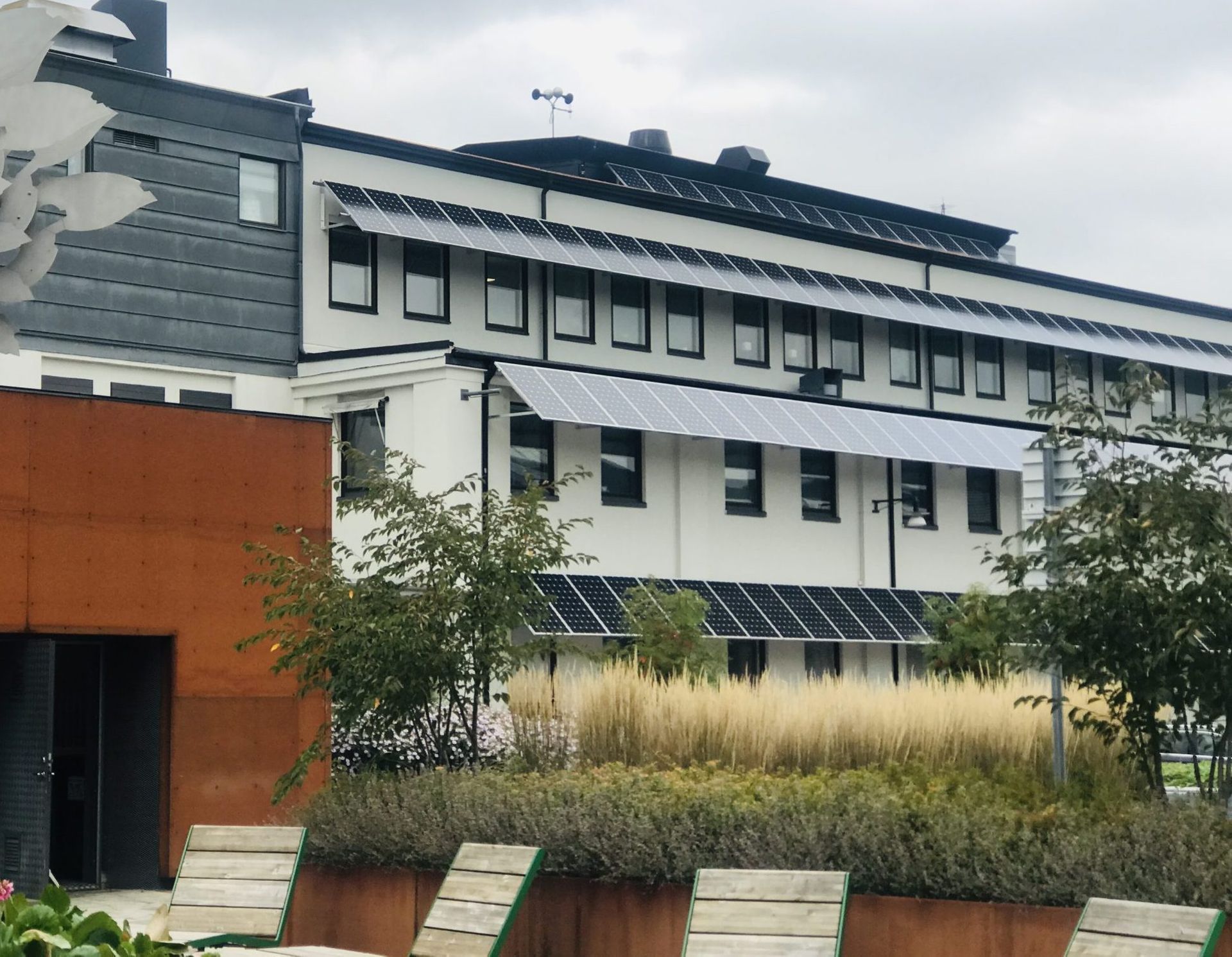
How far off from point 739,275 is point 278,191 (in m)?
9.81

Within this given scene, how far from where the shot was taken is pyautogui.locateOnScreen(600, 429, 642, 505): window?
30.5 meters

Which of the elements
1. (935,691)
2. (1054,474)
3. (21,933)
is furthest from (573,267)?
(21,933)

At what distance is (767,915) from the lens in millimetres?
9719

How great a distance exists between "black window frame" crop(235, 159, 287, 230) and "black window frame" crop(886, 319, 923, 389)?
46.6 ft

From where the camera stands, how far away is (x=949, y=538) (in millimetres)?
35688

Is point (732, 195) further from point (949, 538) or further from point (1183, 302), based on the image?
point (1183, 302)

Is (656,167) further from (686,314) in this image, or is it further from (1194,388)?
(1194,388)

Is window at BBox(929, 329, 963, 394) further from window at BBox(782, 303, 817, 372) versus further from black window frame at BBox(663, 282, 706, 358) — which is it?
black window frame at BBox(663, 282, 706, 358)

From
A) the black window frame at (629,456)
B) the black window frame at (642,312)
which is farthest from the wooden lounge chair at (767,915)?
the black window frame at (642,312)

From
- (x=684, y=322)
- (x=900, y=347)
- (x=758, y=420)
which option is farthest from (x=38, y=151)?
(x=900, y=347)

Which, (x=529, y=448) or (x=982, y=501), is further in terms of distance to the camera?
(x=982, y=501)

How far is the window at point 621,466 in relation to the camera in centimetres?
3053

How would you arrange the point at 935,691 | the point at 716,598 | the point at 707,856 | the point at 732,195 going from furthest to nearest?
the point at 732,195 → the point at 716,598 → the point at 935,691 → the point at 707,856

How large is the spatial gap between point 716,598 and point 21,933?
24.4 meters
